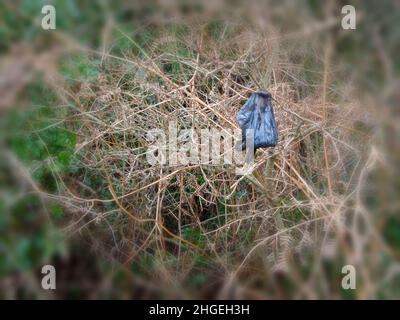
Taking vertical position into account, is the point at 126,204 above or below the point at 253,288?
above

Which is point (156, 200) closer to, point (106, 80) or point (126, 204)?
point (126, 204)

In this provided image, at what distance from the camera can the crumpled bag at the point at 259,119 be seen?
222cm

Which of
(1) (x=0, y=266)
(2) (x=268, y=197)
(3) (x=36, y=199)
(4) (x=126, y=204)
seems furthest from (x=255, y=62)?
(1) (x=0, y=266)

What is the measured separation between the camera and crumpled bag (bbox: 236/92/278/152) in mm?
2219

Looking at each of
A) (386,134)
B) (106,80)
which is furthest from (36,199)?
(386,134)

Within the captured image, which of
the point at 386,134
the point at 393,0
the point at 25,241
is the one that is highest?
the point at 393,0

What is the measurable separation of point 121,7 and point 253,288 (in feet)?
3.06

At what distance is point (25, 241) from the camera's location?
2.24 metres

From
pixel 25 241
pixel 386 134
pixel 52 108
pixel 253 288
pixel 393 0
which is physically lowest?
pixel 253 288

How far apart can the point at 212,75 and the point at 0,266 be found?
2.71ft

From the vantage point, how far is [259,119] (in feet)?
7.28

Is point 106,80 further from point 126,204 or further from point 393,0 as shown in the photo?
point 393,0

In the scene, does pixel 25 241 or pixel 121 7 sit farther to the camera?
pixel 121 7

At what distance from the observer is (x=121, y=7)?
242 centimetres
